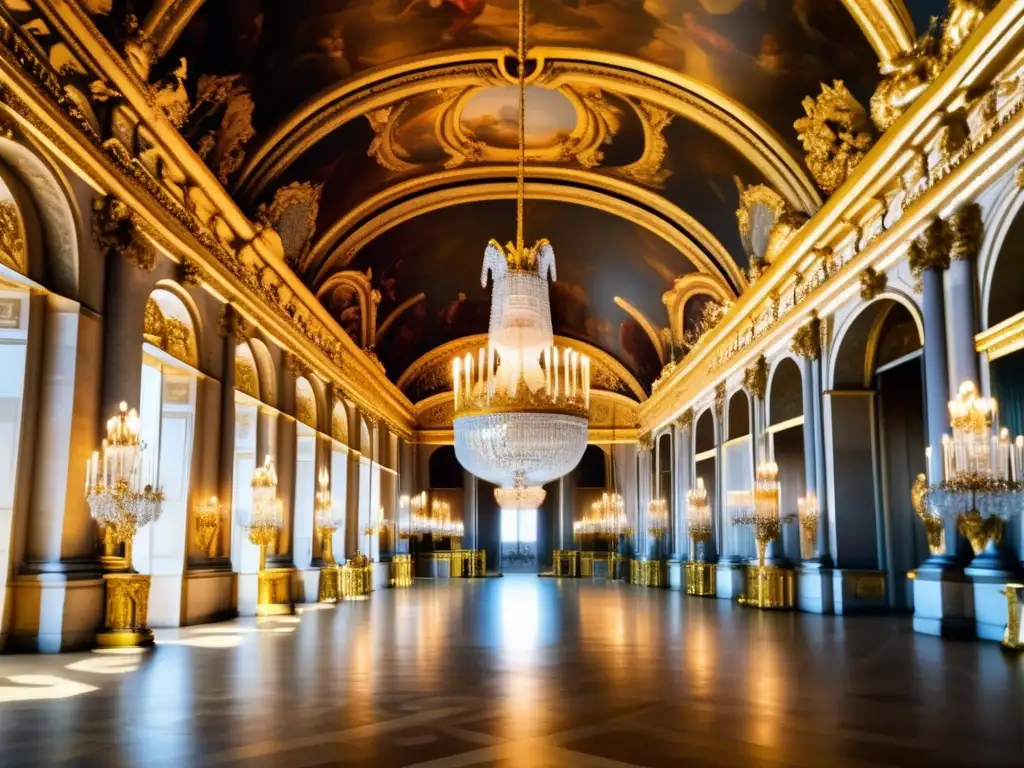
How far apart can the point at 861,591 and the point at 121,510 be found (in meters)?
9.89

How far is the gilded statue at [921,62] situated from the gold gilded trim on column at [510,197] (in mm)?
8064

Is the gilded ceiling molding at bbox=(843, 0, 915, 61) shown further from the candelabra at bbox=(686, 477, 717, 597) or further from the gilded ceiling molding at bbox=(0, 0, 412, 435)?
the candelabra at bbox=(686, 477, 717, 597)

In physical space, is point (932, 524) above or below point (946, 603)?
above

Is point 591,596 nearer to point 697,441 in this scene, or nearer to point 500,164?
point 697,441

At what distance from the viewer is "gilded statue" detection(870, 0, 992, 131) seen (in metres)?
8.85

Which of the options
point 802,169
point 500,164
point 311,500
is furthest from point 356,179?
point 802,169

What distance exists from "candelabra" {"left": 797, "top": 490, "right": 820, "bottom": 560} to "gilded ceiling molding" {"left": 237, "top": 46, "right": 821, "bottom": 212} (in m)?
4.42

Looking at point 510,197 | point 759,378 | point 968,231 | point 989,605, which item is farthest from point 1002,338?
point 510,197

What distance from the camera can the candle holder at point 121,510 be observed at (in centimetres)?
859

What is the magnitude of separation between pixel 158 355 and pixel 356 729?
8.13m

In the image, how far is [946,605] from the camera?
31.0 feet

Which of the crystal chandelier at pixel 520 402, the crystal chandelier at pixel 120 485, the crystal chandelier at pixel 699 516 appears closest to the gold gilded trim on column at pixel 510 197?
the crystal chandelier at pixel 699 516

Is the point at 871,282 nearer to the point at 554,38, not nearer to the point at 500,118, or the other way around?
the point at 554,38

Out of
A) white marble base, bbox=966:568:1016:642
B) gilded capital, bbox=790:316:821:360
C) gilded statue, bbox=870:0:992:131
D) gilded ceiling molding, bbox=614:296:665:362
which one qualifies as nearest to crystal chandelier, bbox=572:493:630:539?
gilded ceiling molding, bbox=614:296:665:362
